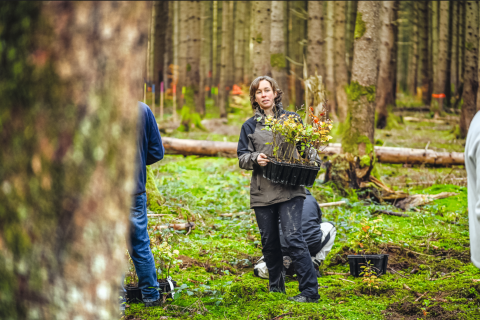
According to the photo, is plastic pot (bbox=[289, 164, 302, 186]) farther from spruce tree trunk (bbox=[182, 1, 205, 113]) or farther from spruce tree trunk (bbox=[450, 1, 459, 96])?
spruce tree trunk (bbox=[450, 1, 459, 96])

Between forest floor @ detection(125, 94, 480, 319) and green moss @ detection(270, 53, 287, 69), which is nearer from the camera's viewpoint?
forest floor @ detection(125, 94, 480, 319)

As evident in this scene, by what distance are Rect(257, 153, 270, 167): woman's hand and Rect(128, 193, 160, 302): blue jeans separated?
984 mm

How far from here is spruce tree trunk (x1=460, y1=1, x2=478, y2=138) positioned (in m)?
12.2

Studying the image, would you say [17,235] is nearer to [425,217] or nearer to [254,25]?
[425,217]

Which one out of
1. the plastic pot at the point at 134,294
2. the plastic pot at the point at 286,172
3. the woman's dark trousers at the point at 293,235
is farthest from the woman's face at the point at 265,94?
the plastic pot at the point at 134,294

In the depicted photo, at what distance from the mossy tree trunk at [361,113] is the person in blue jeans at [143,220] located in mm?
4616

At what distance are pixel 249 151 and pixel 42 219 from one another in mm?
2618

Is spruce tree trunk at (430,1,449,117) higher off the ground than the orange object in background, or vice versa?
spruce tree trunk at (430,1,449,117)

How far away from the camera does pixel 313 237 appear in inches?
165

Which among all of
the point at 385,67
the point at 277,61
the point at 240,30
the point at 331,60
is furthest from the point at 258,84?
the point at 240,30

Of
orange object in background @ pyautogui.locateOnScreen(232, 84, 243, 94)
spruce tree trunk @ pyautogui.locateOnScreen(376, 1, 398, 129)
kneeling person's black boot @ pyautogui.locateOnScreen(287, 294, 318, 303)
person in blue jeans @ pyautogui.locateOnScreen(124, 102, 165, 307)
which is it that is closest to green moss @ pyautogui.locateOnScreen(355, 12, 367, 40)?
person in blue jeans @ pyautogui.locateOnScreen(124, 102, 165, 307)

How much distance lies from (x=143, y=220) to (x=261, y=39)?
8831mm

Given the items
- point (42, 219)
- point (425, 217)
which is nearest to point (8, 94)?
point (42, 219)

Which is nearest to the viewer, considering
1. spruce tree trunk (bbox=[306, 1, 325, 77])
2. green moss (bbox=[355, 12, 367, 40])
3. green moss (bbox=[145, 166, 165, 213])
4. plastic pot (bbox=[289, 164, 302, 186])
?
plastic pot (bbox=[289, 164, 302, 186])
